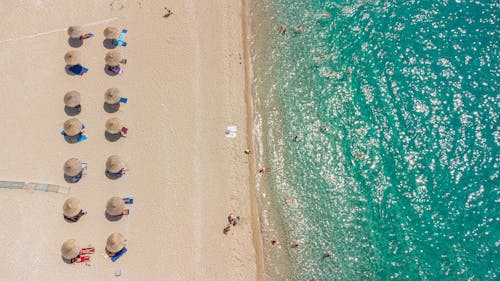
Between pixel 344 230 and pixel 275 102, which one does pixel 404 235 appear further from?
pixel 275 102

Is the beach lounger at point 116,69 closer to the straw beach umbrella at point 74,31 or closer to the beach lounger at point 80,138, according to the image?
the straw beach umbrella at point 74,31

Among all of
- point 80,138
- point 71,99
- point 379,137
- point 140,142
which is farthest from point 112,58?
point 379,137

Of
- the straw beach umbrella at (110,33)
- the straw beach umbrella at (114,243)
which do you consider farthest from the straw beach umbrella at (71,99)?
the straw beach umbrella at (114,243)

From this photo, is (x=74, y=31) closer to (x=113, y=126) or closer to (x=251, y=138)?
(x=113, y=126)

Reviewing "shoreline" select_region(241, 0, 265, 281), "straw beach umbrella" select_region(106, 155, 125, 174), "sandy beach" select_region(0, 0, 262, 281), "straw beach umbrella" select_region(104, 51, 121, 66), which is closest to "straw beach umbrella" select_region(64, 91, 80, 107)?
"sandy beach" select_region(0, 0, 262, 281)

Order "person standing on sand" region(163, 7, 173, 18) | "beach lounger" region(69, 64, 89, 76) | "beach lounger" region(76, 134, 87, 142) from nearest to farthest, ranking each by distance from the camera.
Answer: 1. "beach lounger" region(76, 134, 87, 142)
2. "beach lounger" region(69, 64, 89, 76)
3. "person standing on sand" region(163, 7, 173, 18)

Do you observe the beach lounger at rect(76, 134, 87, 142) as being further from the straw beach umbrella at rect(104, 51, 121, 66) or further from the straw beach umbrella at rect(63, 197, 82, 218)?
the straw beach umbrella at rect(104, 51, 121, 66)
